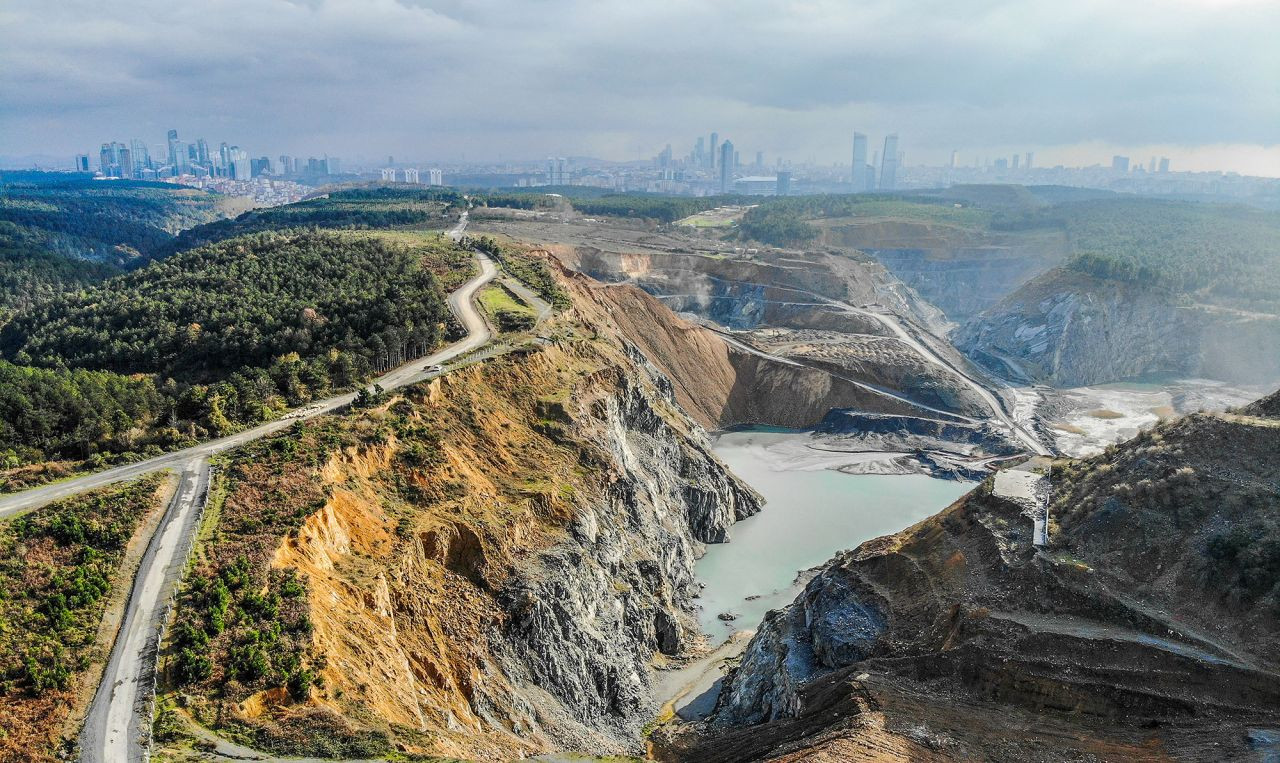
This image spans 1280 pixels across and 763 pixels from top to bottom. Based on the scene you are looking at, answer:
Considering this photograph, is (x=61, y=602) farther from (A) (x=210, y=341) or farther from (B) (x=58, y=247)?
(B) (x=58, y=247)

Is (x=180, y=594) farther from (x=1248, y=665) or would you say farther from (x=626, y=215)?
→ (x=626, y=215)

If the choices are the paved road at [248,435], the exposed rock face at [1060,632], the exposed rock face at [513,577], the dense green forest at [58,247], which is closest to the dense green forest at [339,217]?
the dense green forest at [58,247]

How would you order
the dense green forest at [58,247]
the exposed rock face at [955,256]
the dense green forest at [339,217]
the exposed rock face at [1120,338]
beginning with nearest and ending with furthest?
the exposed rock face at [1120,338] < the dense green forest at [58,247] < the dense green forest at [339,217] < the exposed rock face at [955,256]

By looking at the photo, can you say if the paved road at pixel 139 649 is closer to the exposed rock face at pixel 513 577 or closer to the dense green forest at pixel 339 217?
the exposed rock face at pixel 513 577

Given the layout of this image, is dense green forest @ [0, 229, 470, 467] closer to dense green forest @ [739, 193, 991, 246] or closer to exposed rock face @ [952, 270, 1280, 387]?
exposed rock face @ [952, 270, 1280, 387]

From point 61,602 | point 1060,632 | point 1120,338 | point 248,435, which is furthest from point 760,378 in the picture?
point 61,602

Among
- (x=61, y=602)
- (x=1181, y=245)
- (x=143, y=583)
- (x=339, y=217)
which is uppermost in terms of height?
(x=339, y=217)
